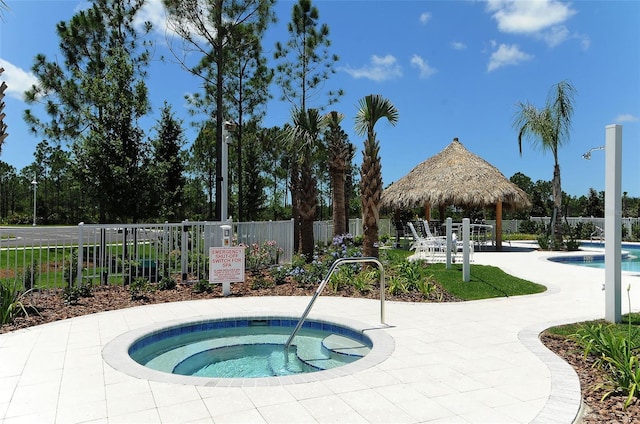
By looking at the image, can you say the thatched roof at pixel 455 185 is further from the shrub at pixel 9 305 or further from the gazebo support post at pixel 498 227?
the shrub at pixel 9 305

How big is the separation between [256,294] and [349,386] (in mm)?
5150

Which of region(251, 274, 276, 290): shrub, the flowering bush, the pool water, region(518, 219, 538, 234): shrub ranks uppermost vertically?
region(518, 219, 538, 234): shrub

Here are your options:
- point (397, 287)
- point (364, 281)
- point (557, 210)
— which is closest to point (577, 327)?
point (397, 287)

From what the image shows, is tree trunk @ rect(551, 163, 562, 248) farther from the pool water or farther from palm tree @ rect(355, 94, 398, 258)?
the pool water

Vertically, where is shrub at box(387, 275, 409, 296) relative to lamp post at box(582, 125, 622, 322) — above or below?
below

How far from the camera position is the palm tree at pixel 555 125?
19125mm

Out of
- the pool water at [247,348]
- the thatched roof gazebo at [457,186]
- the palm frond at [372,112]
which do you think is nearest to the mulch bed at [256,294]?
the pool water at [247,348]

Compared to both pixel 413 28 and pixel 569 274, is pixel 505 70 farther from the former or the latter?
pixel 569 274

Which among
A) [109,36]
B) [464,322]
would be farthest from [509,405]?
[109,36]

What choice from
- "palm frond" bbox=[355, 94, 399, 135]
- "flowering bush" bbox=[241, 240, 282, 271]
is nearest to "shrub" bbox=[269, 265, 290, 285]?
"flowering bush" bbox=[241, 240, 282, 271]

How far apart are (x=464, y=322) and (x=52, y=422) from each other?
205 inches

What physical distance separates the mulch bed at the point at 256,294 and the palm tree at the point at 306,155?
3.53 meters

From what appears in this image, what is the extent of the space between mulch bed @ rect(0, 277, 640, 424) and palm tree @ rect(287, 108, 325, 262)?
353 centimetres

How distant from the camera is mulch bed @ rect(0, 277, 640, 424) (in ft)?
11.1
